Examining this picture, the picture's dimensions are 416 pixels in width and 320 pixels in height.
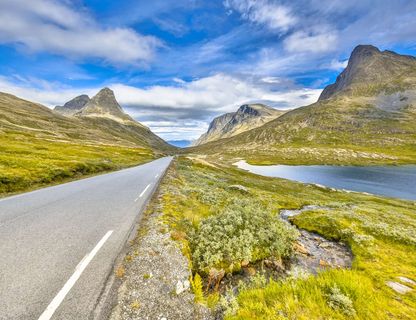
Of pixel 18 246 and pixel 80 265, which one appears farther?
pixel 18 246

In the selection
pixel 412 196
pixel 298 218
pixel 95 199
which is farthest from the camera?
pixel 412 196

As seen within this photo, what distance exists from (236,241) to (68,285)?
21.0 ft

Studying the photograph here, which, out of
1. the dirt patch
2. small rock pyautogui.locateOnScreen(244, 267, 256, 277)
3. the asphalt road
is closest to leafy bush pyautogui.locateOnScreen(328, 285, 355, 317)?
the dirt patch

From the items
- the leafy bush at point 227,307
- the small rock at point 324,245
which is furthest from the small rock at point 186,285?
the small rock at point 324,245

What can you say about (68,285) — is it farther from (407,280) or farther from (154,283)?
(407,280)

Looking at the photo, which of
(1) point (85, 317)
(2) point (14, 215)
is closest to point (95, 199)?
(2) point (14, 215)

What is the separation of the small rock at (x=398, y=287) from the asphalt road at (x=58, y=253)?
957cm

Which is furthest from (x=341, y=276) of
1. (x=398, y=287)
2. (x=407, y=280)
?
(x=407, y=280)

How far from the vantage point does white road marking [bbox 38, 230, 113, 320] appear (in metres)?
4.88

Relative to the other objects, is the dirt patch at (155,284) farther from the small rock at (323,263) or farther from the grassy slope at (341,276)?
the small rock at (323,263)

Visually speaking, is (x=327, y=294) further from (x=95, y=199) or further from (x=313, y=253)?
Result: (x=95, y=199)

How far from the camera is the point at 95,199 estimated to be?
15539mm

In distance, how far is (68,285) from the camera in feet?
19.1

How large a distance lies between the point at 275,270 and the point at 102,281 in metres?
6.66
